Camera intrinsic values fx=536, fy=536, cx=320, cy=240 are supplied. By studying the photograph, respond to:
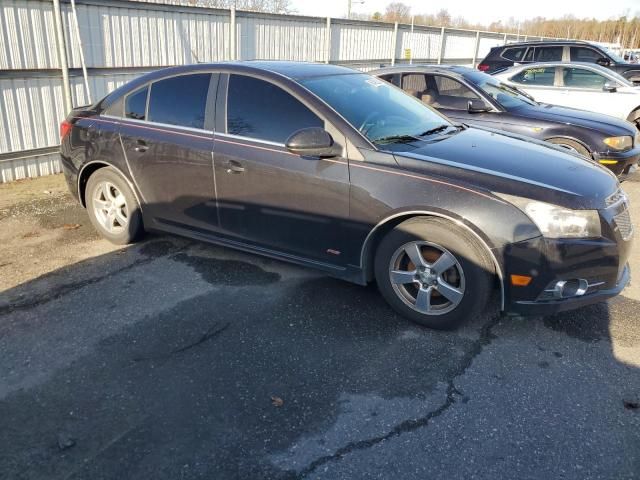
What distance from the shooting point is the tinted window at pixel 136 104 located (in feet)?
15.5

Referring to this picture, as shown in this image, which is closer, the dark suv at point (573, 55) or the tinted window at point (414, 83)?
the tinted window at point (414, 83)

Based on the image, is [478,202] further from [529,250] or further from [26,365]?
[26,365]

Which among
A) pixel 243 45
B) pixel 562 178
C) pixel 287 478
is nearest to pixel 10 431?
pixel 287 478

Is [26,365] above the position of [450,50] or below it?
below

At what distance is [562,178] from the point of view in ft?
11.5

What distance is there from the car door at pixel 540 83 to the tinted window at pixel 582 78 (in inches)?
8.3

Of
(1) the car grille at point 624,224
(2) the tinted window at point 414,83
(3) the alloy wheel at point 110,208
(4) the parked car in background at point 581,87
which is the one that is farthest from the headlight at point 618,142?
(3) the alloy wheel at point 110,208

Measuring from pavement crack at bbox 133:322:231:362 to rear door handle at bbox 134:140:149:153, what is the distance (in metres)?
1.84

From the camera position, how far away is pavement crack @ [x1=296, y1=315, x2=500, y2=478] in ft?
8.05

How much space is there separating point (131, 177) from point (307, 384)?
2.76 m

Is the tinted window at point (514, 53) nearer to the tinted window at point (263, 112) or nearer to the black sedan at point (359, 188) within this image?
the black sedan at point (359, 188)

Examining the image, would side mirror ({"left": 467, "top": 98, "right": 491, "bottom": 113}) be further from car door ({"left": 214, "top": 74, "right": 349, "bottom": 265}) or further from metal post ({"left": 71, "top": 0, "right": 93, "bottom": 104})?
metal post ({"left": 71, "top": 0, "right": 93, "bottom": 104})

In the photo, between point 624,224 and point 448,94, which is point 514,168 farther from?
point 448,94

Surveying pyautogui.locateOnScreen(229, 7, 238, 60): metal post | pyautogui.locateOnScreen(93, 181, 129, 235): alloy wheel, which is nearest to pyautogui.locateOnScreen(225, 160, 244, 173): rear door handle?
pyautogui.locateOnScreen(93, 181, 129, 235): alloy wheel
